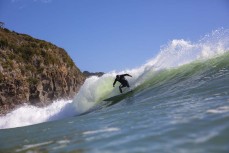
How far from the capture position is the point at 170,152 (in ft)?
13.8

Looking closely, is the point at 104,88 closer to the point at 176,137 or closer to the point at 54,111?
the point at 54,111

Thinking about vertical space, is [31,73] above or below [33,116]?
above

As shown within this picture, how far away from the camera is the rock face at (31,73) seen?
125 feet

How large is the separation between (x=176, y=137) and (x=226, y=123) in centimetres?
88

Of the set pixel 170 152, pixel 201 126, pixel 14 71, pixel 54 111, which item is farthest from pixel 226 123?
pixel 14 71

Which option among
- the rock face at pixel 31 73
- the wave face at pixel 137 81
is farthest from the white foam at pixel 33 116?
the rock face at pixel 31 73

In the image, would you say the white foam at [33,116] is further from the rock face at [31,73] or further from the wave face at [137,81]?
the rock face at [31,73]

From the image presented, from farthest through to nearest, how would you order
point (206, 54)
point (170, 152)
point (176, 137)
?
point (206, 54) → point (176, 137) → point (170, 152)

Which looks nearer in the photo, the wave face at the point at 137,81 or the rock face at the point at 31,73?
the wave face at the point at 137,81

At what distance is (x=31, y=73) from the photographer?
43375 millimetres

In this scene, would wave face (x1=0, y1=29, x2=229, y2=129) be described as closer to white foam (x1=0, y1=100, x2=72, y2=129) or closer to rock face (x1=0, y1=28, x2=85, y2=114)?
white foam (x1=0, y1=100, x2=72, y2=129)

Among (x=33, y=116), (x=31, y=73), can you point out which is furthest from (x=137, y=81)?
(x=31, y=73)

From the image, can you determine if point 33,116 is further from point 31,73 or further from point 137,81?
point 31,73

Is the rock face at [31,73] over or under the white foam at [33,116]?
over
